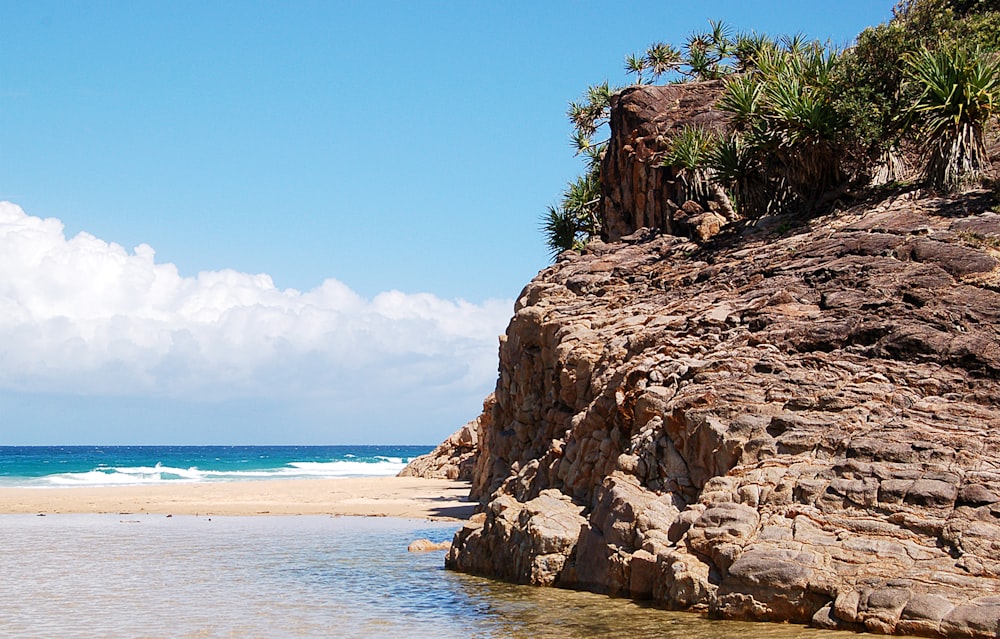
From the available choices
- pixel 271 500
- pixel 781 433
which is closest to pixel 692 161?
pixel 781 433

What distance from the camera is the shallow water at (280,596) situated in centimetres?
1182

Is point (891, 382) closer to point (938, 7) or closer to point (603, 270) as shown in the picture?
point (603, 270)

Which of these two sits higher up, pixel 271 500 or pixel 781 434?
pixel 781 434

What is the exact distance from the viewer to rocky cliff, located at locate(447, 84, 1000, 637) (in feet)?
36.6

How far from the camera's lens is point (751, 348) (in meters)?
16.0

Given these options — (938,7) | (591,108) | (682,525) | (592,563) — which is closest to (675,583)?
(682,525)

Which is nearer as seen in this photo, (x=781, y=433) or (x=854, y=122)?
(x=781, y=433)

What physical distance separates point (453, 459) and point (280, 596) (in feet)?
95.3

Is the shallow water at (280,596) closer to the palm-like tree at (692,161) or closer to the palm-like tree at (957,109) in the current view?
the palm-like tree at (692,161)

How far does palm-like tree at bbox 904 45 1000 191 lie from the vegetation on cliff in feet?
0.07

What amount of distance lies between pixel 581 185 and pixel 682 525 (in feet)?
69.5

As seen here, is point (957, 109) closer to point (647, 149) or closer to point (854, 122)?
point (854, 122)

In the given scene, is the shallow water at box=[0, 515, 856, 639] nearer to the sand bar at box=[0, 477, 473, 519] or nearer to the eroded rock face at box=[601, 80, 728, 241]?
the sand bar at box=[0, 477, 473, 519]

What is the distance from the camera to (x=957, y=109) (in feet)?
64.9
